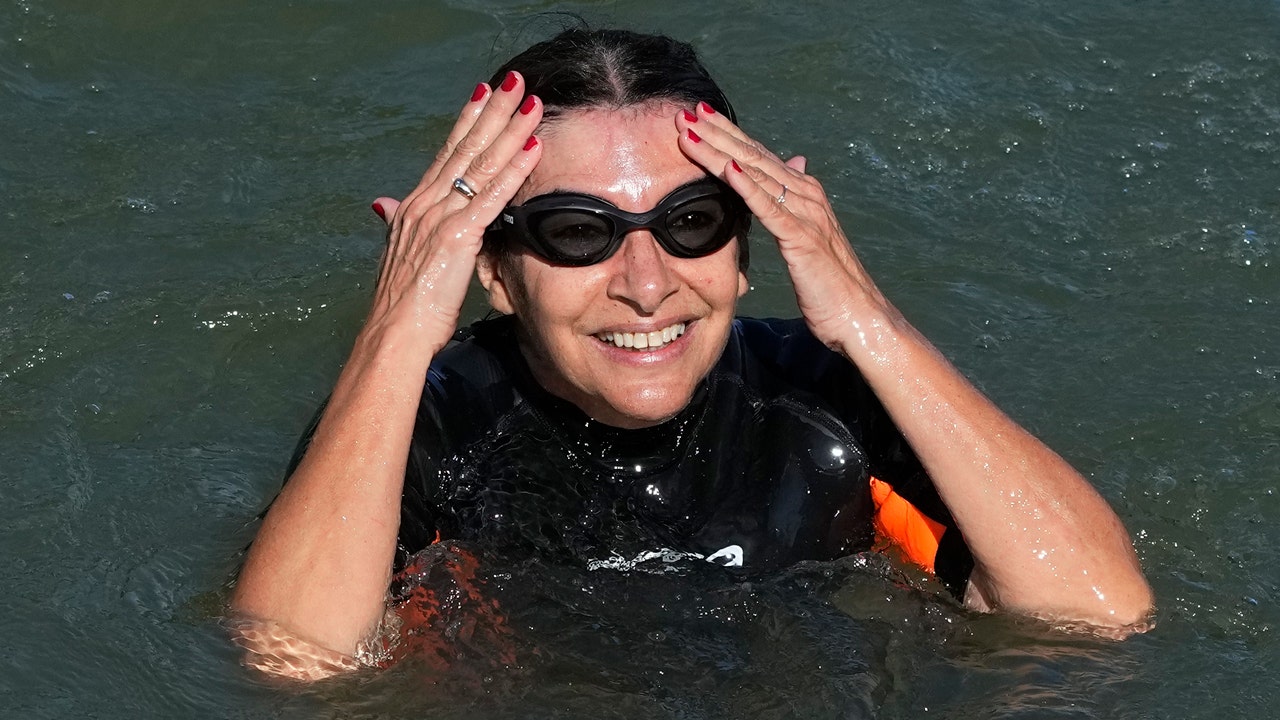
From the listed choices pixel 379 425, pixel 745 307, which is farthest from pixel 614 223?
pixel 745 307

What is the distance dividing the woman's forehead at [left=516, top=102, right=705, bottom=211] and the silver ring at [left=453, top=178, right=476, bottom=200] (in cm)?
13

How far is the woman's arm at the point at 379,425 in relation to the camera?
429 centimetres

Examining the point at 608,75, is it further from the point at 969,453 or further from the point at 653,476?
the point at 969,453

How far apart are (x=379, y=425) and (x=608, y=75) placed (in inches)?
44.1

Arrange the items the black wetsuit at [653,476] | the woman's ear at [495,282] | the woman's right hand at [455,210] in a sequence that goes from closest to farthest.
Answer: the woman's right hand at [455,210], the woman's ear at [495,282], the black wetsuit at [653,476]

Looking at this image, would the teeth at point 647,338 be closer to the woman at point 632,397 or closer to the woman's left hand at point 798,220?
the woman at point 632,397

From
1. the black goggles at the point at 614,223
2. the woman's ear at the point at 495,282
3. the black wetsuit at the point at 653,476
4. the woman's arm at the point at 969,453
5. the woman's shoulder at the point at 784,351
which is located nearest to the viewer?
the black goggles at the point at 614,223

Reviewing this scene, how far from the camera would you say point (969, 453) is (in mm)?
4504

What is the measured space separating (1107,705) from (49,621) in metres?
2.96

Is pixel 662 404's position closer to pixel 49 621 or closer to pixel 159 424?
pixel 49 621

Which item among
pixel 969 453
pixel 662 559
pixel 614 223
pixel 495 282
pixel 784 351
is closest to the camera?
pixel 614 223

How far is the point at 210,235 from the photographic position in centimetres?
692

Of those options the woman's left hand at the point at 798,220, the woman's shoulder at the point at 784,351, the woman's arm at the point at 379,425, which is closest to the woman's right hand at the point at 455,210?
the woman's arm at the point at 379,425

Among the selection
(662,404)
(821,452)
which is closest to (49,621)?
(662,404)
